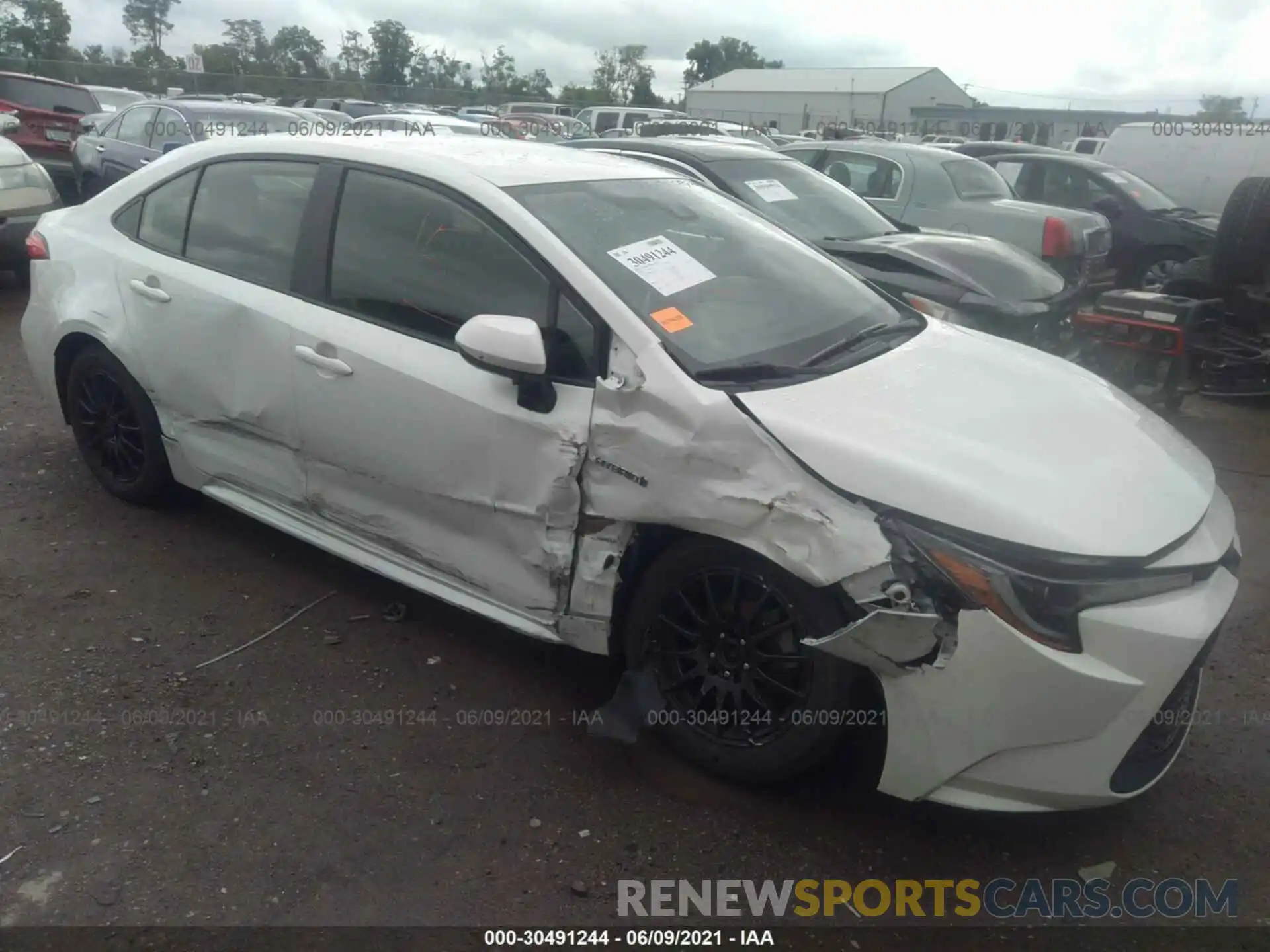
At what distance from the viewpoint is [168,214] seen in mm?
3998

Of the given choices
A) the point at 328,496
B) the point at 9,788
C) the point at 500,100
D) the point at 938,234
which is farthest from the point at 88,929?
the point at 500,100

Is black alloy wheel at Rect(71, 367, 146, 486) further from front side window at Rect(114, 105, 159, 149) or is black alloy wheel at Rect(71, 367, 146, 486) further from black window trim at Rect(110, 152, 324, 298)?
front side window at Rect(114, 105, 159, 149)

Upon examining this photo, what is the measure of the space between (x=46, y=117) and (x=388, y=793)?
1353 cm

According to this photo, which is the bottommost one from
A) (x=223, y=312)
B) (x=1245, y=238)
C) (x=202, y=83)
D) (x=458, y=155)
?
(x=223, y=312)

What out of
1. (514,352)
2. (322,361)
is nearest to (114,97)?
(322,361)

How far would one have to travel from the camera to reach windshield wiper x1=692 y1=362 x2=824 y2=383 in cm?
274

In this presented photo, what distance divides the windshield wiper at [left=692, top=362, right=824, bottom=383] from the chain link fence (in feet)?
96.9

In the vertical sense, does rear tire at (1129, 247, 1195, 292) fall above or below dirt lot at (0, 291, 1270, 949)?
above

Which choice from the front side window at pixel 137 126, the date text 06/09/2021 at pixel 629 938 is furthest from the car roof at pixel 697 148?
the front side window at pixel 137 126

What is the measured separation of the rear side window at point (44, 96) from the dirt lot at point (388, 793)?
12.1m

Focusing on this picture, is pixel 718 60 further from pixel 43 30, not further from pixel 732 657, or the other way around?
pixel 732 657

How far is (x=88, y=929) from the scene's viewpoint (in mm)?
2322

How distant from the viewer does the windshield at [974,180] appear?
8859 mm

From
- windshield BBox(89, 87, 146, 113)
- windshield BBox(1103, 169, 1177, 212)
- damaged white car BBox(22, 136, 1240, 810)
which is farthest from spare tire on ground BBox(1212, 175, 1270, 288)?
windshield BBox(89, 87, 146, 113)
